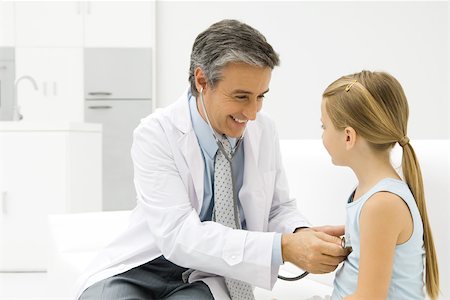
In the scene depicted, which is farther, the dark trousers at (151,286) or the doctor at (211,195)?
the dark trousers at (151,286)

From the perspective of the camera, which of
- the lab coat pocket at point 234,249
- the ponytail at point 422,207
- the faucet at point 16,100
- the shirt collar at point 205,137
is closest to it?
the ponytail at point 422,207

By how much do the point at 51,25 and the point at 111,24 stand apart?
493 mm

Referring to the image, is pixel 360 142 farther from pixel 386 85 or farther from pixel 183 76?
pixel 183 76

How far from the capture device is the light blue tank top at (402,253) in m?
1.53

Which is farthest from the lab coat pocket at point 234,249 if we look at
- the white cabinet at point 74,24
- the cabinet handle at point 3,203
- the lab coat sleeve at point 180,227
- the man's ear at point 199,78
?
the white cabinet at point 74,24

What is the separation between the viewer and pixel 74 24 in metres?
5.38

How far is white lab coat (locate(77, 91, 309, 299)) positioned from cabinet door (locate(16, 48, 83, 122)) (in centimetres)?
354

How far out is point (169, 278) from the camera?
2.00m

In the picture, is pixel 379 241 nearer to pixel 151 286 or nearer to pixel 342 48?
pixel 151 286

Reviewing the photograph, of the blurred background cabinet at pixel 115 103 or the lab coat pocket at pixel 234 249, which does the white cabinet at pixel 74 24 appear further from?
the lab coat pocket at pixel 234 249

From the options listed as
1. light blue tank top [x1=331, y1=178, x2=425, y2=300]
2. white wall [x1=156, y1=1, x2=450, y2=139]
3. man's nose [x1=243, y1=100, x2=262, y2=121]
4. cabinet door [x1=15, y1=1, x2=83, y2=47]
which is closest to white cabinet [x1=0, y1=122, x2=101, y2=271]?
cabinet door [x1=15, y1=1, x2=83, y2=47]

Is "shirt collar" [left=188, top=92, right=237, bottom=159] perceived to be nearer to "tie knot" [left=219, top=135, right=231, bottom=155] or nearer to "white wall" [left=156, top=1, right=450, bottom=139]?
"tie knot" [left=219, top=135, right=231, bottom=155]

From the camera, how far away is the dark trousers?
Answer: 1844 millimetres

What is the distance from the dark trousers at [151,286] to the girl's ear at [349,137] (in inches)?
23.3
